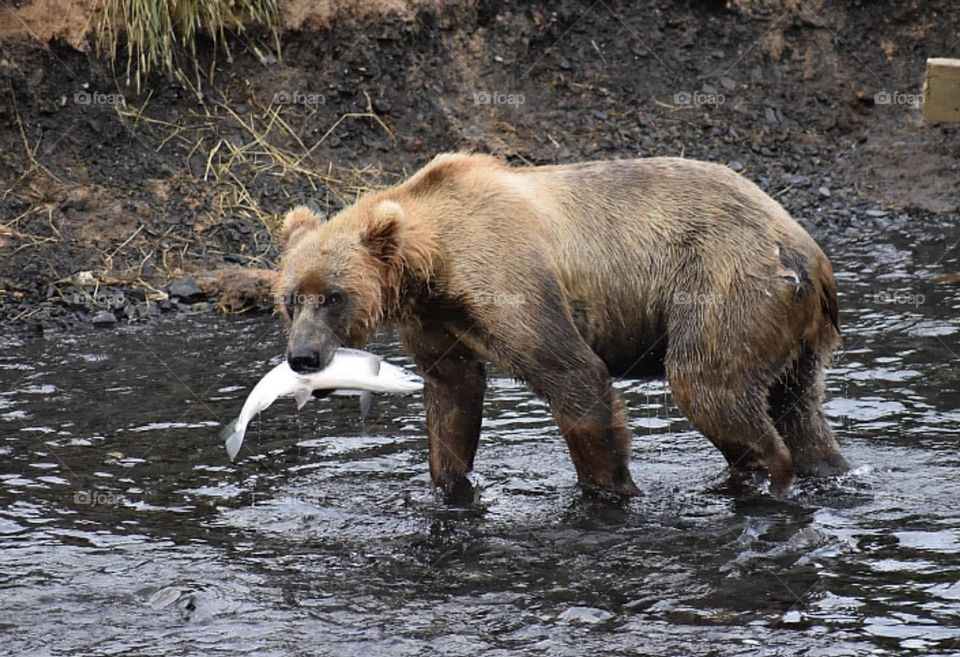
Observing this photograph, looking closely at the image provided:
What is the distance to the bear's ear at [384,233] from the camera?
23.5 feet

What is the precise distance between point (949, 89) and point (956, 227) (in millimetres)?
7348

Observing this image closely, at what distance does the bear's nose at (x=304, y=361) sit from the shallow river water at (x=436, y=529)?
98 cm

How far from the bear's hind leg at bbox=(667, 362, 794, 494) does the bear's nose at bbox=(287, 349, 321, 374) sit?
1.89 metres

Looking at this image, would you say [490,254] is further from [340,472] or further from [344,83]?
[344,83]

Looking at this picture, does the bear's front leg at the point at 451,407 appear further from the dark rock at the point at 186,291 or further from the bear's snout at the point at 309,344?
the dark rock at the point at 186,291

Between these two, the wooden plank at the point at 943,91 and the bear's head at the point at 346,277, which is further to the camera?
the bear's head at the point at 346,277

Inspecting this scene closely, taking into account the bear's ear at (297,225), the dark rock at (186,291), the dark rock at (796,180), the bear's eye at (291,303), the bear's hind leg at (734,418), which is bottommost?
the dark rock at (186,291)

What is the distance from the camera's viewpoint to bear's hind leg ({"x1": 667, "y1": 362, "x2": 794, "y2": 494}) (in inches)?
292

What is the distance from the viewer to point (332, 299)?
23.2 feet

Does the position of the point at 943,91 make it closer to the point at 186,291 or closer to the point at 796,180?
the point at 186,291

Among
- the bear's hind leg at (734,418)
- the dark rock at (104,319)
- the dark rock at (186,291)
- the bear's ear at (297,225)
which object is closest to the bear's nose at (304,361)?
the bear's ear at (297,225)

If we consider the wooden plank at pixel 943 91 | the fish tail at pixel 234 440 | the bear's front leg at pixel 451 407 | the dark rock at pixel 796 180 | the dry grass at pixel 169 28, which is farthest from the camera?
the dark rock at pixel 796 180

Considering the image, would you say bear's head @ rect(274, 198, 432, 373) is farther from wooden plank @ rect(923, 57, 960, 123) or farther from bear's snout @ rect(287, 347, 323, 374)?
wooden plank @ rect(923, 57, 960, 123)

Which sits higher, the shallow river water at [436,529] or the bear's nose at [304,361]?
the bear's nose at [304,361]
